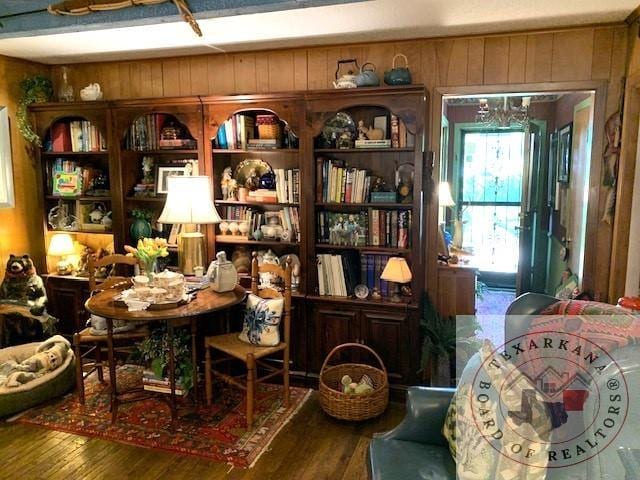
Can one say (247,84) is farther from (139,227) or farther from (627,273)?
(627,273)

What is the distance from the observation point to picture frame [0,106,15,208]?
3871mm

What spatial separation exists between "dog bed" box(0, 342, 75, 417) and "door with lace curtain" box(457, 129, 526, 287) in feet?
14.8

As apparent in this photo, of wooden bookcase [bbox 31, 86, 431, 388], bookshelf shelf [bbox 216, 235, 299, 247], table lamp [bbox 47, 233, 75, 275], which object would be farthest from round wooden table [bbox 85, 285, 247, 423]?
table lamp [bbox 47, 233, 75, 275]

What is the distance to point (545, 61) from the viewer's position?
3.11 meters

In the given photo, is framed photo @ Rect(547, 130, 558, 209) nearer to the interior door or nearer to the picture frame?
the interior door

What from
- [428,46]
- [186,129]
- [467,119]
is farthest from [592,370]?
[467,119]

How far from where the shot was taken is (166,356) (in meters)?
3.13

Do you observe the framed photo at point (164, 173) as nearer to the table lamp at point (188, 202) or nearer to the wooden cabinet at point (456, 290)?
the table lamp at point (188, 202)

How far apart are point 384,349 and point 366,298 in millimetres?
357

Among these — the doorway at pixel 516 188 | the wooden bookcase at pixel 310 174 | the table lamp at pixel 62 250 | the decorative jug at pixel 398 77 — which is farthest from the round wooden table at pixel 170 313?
the doorway at pixel 516 188

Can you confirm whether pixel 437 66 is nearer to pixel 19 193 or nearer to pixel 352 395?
pixel 352 395

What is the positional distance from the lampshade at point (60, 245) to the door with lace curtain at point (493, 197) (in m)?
4.35

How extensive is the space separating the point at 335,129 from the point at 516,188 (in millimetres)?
3454

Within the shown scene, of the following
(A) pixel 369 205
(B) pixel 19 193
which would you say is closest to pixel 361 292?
(A) pixel 369 205
